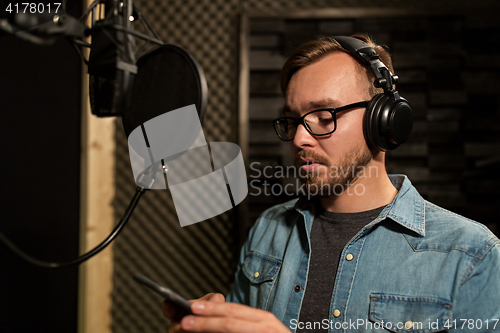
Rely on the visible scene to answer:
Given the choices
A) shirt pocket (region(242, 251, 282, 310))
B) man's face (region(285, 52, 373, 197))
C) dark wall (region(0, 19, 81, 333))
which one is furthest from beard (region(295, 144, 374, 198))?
dark wall (region(0, 19, 81, 333))

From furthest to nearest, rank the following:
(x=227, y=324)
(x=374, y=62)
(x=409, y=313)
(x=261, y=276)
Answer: (x=261, y=276) < (x=374, y=62) < (x=409, y=313) < (x=227, y=324)

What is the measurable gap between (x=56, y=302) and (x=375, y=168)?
1616 millimetres

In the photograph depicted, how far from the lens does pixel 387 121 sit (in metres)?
0.91

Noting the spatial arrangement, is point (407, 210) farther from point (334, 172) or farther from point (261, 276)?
point (261, 276)

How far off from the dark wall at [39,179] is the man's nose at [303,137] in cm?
106

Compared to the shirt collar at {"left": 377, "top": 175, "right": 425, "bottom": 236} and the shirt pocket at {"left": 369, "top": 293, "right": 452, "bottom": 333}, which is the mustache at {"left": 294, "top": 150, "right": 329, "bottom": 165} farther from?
the shirt pocket at {"left": 369, "top": 293, "right": 452, "bottom": 333}

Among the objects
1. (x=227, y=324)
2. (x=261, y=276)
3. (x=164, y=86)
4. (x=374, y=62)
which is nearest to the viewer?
(x=227, y=324)

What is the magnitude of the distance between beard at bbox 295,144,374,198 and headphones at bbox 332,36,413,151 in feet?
0.21

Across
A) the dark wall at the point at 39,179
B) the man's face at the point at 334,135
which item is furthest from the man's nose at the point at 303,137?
the dark wall at the point at 39,179

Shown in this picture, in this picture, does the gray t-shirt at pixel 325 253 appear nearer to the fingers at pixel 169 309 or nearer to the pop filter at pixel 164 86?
the fingers at pixel 169 309

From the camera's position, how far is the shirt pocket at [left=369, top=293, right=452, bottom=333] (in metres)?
0.80

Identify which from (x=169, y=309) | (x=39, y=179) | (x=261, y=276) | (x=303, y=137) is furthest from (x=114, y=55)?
(x=39, y=179)

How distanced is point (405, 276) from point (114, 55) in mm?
865

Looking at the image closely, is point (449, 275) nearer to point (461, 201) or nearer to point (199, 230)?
point (461, 201)
